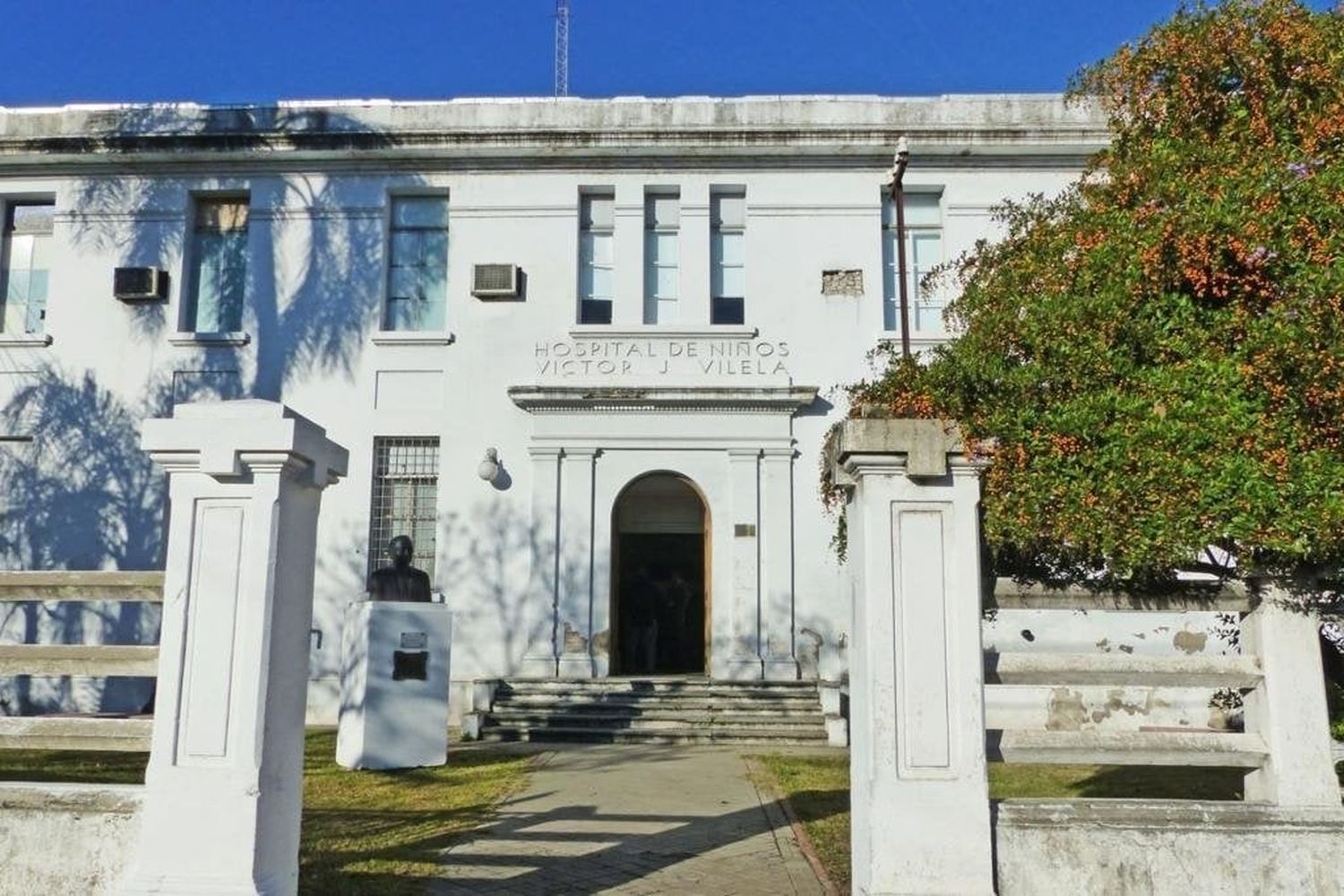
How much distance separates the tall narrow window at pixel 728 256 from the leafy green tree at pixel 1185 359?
32.5 feet

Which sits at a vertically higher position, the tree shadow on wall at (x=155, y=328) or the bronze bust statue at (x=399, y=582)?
the tree shadow on wall at (x=155, y=328)

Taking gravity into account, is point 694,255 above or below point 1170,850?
above

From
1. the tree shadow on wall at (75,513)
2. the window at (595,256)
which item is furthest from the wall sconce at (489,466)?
the tree shadow on wall at (75,513)

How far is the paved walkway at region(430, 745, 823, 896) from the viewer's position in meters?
5.88

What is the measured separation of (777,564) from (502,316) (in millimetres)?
5161

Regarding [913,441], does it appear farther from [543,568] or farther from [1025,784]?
[543,568]

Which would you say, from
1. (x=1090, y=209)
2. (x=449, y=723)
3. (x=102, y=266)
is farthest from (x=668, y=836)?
(x=102, y=266)

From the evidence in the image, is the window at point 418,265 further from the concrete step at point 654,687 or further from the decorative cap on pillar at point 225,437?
the decorative cap on pillar at point 225,437

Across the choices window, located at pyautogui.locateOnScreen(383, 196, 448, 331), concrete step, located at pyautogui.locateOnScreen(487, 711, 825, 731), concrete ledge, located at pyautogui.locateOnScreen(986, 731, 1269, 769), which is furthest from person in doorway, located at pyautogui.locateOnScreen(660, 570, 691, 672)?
concrete ledge, located at pyautogui.locateOnScreen(986, 731, 1269, 769)

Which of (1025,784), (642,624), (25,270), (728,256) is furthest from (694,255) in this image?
(25,270)

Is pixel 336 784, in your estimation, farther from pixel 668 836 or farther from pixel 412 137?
pixel 412 137

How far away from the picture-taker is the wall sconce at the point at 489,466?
1459 centimetres

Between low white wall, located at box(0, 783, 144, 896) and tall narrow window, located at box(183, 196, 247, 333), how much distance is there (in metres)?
11.8

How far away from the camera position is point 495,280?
15.1 metres
